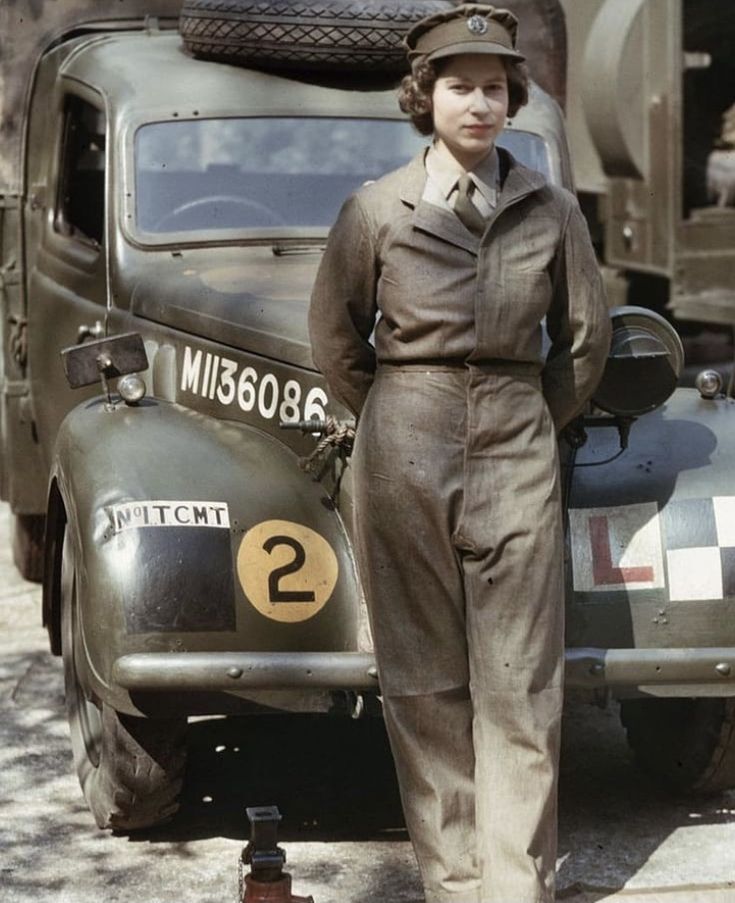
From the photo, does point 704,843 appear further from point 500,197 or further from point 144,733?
point 500,197

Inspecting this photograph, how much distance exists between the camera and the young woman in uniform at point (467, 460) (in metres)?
→ 4.18

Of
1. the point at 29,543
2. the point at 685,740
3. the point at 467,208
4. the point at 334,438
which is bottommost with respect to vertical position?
the point at 29,543

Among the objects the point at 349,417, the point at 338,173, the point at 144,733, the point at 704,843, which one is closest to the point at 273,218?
the point at 338,173

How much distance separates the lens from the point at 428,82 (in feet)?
13.8

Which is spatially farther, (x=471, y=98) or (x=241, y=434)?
(x=241, y=434)

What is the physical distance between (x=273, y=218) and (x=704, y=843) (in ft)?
7.22

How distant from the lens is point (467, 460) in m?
4.20

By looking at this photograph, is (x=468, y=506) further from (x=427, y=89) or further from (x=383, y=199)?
(x=427, y=89)

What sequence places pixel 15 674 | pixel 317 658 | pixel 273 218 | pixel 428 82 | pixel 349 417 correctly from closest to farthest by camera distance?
pixel 428 82
pixel 317 658
pixel 349 417
pixel 273 218
pixel 15 674

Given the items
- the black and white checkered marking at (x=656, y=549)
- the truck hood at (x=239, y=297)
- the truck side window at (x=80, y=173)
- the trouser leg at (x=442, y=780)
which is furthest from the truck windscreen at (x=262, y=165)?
the trouser leg at (x=442, y=780)

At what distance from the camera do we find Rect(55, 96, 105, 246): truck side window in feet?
22.1

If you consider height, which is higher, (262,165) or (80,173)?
(262,165)

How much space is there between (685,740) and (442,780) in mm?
1283

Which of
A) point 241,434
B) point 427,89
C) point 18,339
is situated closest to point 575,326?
point 427,89
